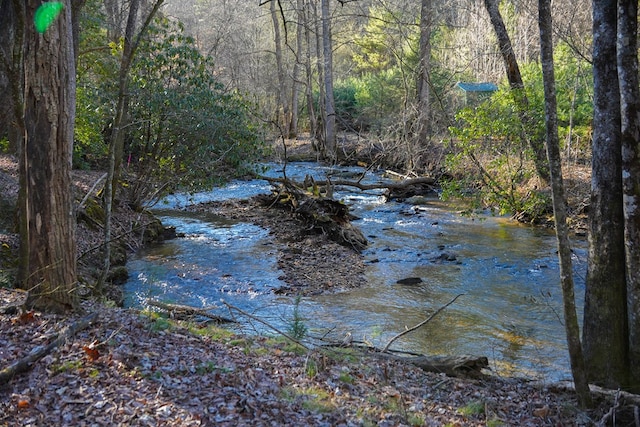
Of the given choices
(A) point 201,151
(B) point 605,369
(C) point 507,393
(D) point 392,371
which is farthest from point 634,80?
(A) point 201,151

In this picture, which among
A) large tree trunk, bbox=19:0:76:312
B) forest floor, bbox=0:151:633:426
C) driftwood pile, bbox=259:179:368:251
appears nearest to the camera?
forest floor, bbox=0:151:633:426

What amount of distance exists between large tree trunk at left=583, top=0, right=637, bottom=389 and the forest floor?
544 mm

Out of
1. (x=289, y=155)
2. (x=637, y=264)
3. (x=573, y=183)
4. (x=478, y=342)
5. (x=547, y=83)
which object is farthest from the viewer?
(x=289, y=155)

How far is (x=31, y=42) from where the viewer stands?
5.38 meters

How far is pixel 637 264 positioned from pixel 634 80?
5.73 feet

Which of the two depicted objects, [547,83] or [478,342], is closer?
[547,83]

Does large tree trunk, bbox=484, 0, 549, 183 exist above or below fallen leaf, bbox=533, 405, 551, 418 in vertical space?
above

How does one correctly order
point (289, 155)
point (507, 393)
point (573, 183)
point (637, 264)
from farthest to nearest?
1. point (289, 155)
2. point (573, 183)
3. point (507, 393)
4. point (637, 264)

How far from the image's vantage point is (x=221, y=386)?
4.95 metres

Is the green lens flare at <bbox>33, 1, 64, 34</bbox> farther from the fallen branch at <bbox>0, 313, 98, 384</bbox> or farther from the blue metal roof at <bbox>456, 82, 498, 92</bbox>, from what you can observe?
the blue metal roof at <bbox>456, 82, 498, 92</bbox>

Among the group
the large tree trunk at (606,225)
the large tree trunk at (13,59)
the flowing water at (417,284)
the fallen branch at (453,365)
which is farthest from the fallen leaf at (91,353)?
the large tree trunk at (606,225)

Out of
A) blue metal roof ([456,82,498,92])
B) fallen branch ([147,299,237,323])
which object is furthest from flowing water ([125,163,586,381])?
blue metal roof ([456,82,498,92])

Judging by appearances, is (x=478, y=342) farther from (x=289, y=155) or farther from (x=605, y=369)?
(x=289, y=155)

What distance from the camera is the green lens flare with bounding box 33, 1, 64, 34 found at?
529 centimetres
